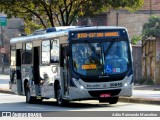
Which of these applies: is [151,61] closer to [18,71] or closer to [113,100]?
[18,71]

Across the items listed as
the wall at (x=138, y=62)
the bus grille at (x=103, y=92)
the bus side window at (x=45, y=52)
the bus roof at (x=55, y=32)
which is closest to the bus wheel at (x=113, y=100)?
the bus grille at (x=103, y=92)

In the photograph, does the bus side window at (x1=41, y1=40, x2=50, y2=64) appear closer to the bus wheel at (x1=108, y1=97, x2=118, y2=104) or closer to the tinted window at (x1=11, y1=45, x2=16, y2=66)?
the bus wheel at (x1=108, y1=97, x2=118, y2=104)

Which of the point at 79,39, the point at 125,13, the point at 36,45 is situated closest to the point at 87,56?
the point at 79,39

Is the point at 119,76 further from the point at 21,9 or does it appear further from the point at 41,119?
the point at 21,9

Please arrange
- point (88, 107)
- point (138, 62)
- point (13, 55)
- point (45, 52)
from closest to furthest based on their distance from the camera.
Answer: point (88, 107)
point (45, 52)
point (13, 55)
point (138, 62)

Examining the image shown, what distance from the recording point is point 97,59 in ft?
72.9

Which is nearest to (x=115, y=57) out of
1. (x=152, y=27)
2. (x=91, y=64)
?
(x=91, y=64)

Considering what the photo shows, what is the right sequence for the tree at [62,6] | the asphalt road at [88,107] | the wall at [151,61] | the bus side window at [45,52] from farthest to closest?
the wall at [151,61] < the tree at [62,6] < the bus side window at [45,52] < the asphalt road at [88,107]

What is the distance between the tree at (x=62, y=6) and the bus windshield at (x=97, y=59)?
1184 cm

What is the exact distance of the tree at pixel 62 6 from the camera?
34.4m

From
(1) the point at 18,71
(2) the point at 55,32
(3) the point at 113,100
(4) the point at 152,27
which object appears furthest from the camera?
(4) the point at 152,27

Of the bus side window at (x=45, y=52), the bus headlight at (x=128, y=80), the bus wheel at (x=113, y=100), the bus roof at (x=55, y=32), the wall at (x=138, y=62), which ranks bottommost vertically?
the wall at (x=138, y=62)

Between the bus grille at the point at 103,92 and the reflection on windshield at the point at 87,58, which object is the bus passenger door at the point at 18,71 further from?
the bus grille at the point at 103,92

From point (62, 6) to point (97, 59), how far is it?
13.8 m
